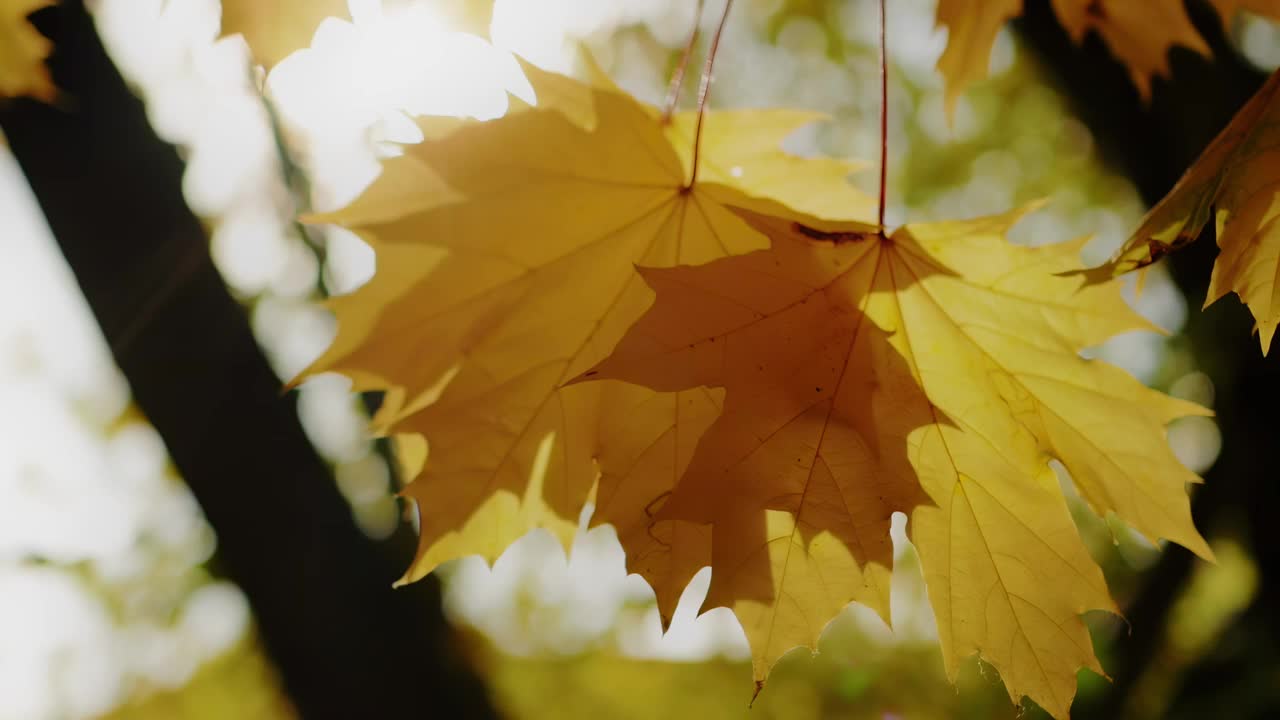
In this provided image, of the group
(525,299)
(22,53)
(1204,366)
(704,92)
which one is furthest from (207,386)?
(1204,366)

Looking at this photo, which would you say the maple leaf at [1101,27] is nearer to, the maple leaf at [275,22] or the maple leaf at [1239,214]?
the maple leaf at [1239,214]

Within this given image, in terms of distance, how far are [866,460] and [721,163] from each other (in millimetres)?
370

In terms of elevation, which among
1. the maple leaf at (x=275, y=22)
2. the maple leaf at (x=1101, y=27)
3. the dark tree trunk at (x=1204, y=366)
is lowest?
the dark tree trunk at (x=1204, y=366)

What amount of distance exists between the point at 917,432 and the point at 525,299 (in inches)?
15.5

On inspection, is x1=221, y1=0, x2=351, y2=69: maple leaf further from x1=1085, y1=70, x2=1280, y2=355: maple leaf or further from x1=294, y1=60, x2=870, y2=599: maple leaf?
x1=1085, y1=70, x2=1280, y2=355: maple leaf

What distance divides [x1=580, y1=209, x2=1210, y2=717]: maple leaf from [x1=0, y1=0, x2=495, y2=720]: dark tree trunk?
116cm

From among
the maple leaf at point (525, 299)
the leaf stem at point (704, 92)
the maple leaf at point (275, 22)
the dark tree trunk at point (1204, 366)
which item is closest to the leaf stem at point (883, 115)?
the maple leaf at point (525, 299)

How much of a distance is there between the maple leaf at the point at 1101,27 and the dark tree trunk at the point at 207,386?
126cm

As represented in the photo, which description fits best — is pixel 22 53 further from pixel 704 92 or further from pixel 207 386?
pixel 704 92

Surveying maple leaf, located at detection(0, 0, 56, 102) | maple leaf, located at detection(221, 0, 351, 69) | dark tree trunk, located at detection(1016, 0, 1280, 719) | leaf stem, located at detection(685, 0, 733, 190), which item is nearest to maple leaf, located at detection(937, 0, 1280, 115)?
leaf stem, located at detection(685, 0, 733, 190)

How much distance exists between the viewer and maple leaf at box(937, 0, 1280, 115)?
3.07 ft

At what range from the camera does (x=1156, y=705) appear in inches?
120

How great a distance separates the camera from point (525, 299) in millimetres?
764

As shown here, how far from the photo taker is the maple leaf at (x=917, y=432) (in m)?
0.62
